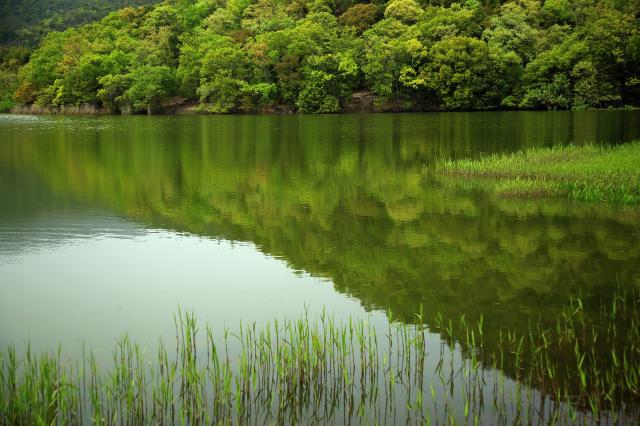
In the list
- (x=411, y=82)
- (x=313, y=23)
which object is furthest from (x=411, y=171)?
(x=313, y=23)

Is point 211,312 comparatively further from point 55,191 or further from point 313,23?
point 313,23

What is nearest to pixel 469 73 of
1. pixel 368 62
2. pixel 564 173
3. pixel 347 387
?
pixel 368 62

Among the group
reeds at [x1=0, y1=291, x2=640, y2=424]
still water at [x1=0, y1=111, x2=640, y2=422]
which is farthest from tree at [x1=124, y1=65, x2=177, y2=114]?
reeds at [x1=0, y1=291, x2=640, y2=424]

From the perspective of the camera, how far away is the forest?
5891 centimetres

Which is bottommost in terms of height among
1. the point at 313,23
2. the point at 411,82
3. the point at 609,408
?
the point at 609,408

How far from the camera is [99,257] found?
1108cm

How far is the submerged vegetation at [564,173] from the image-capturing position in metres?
14.8

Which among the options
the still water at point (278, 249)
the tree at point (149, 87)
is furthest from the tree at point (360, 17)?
the still water at point (278, 249)

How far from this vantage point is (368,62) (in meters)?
65.2

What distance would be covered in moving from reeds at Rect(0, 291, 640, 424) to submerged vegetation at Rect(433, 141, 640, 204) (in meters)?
8.57

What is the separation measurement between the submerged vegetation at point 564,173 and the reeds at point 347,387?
8568 millimetres

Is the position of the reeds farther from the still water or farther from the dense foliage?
the dense foliage

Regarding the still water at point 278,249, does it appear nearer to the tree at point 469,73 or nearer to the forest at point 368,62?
the tree at point 469,73

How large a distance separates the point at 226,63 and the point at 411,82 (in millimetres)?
17782
